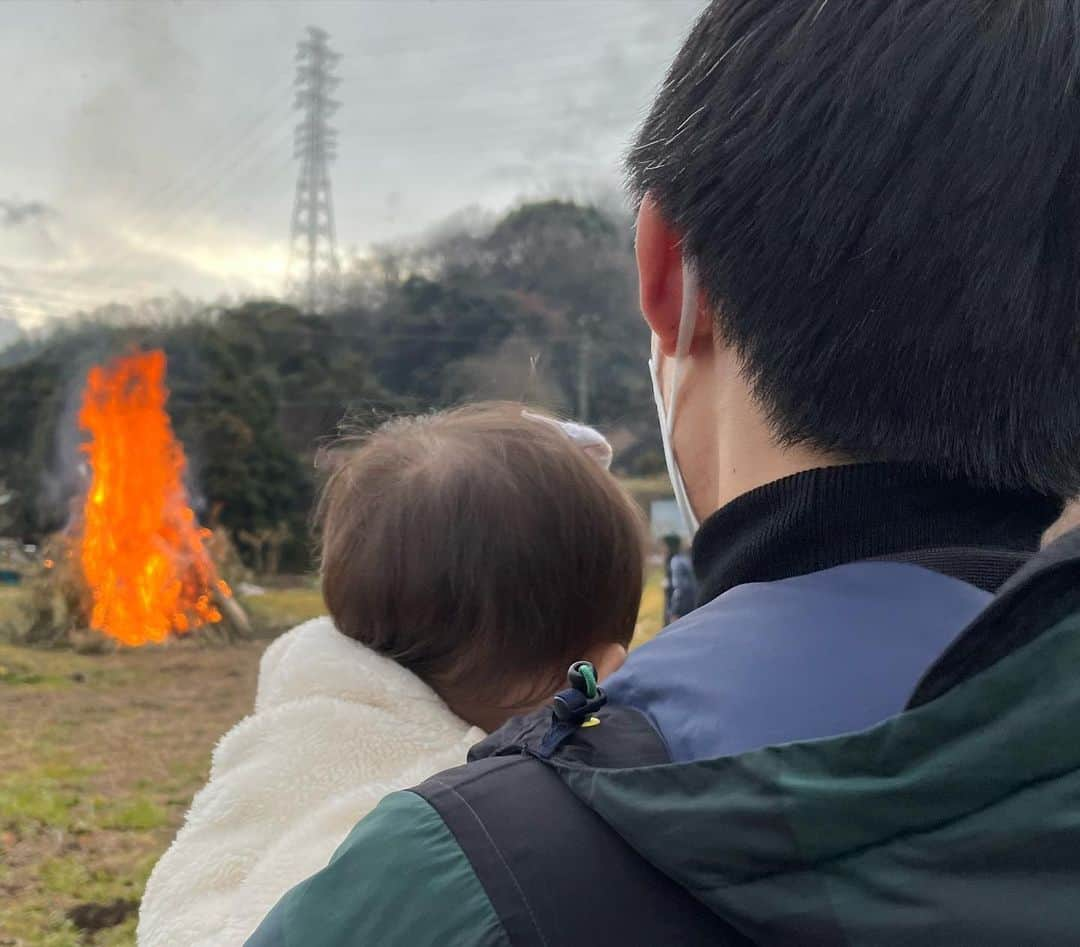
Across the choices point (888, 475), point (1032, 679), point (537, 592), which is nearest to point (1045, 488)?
point (888, 475)

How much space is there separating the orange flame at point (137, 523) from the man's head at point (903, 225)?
7.77 m

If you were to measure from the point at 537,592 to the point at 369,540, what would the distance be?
0.23 metres

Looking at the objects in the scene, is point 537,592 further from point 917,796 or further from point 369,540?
point 917,796

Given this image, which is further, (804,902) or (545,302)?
(545,302)

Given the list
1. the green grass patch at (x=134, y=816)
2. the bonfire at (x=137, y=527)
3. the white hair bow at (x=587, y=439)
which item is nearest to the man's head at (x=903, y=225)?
the white hair bow at (x=587, y=439)

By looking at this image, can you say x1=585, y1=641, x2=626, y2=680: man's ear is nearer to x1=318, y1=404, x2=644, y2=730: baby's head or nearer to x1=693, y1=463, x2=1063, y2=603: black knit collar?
x1=318, y1=404, x2=644, y2=730: baby's head

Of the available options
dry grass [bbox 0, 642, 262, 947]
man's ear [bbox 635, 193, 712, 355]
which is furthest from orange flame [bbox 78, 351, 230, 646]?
man's ear [bbox 635, 193, 712, 355]

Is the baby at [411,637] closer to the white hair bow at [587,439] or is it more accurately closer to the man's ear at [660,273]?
the white hair bow at [587,439]

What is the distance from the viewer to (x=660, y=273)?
806 millimetres

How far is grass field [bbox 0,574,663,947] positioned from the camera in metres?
3.10

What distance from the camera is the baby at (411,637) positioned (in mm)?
1119

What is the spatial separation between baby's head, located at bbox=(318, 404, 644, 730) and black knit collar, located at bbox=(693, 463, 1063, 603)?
1.99 ft

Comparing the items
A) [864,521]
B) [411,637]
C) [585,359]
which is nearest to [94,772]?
[411,637]

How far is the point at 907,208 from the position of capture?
0.66 meters
